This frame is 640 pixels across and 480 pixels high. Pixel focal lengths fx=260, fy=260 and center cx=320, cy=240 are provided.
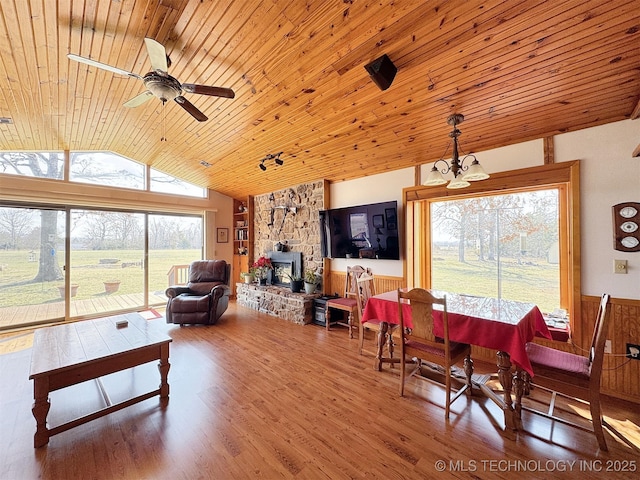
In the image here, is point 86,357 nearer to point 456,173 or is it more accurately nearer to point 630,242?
point 456,173

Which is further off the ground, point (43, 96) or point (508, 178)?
point (43, 96)

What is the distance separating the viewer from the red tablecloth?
1.93 metres

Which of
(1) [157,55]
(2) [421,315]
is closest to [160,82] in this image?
(1) [157,55]

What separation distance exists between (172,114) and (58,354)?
9.52 ft

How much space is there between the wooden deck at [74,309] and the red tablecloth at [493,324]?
542 centimetres

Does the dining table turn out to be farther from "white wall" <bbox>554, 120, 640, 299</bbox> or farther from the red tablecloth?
"white wall" <bbox>554, 120, 640, 299</bbox>

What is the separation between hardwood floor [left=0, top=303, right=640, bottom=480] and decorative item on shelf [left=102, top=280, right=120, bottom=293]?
245 cm

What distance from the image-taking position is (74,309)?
4809 millimetres

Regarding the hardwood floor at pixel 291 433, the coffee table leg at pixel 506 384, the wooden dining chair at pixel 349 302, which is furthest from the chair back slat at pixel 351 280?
the coffee table leg at pixel 506 384

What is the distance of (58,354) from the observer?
6.85ft

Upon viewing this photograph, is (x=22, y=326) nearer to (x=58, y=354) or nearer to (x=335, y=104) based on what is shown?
(x=58, y=354)

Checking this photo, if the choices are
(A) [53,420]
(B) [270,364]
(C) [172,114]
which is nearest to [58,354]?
(A) [53,420]

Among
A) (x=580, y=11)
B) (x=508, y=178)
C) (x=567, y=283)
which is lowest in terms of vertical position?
(x=567, y=283)

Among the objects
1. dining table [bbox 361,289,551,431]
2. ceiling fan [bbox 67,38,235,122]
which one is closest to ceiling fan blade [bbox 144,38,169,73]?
ceiling fan [bbox 67,38,235,122]
